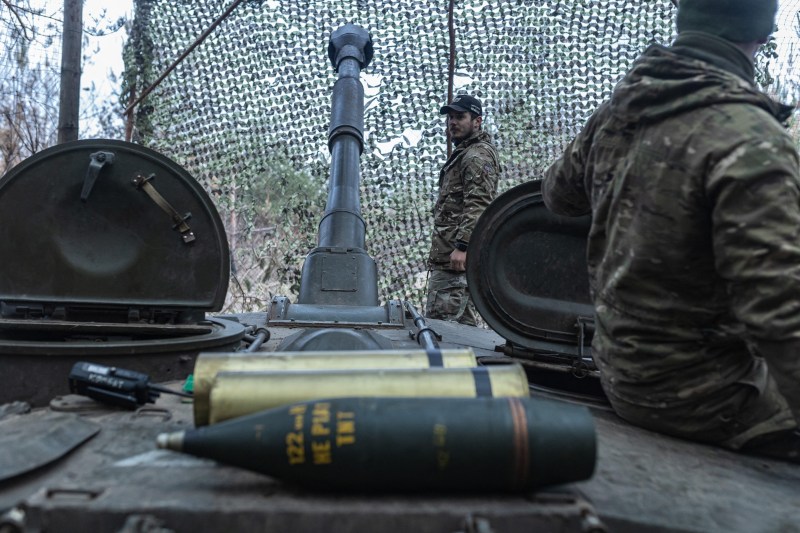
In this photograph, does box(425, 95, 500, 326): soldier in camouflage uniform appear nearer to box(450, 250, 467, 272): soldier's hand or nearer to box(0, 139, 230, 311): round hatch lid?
box(450, 250, 467, 272): soldier's hand

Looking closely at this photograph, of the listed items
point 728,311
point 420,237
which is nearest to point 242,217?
point 420,237

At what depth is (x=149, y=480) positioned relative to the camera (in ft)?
4.61

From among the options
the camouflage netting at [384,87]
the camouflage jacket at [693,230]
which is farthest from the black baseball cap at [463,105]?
the camouflage jacket at [693,230]

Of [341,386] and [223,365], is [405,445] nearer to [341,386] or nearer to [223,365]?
[341,386]

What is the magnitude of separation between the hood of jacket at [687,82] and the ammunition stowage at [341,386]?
1.07 metres

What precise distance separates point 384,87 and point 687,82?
6.56 meters

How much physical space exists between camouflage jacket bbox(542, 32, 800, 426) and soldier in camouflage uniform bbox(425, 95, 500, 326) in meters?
3.54

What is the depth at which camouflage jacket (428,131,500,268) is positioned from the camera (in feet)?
19.1

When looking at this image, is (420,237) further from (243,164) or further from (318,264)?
(318,264)

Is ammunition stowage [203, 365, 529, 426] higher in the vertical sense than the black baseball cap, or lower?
lower

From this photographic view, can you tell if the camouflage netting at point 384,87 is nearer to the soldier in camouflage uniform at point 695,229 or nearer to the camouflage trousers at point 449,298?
the camouflage trousers at point 449,298

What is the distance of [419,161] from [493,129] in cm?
105

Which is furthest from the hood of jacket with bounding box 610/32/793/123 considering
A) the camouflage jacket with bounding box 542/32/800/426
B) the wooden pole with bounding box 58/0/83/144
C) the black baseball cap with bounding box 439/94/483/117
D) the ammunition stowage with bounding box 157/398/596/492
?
the wooden pole with bounding box 58/0/83/144

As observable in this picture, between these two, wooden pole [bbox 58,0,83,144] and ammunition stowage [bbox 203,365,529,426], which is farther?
wooden pole [bbox 58,0,83,144]
